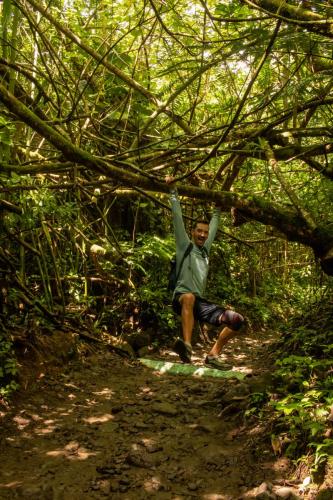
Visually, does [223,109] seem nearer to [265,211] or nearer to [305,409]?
[265,211]

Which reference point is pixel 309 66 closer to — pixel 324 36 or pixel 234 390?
pixel 324 36

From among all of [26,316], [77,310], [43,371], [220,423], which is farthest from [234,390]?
[77,310]

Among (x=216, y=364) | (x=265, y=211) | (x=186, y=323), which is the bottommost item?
(x=216, y=364)

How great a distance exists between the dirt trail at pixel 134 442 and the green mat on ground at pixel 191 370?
15cm

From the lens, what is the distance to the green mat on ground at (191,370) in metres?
5.13

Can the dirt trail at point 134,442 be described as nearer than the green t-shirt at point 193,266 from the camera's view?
Yes

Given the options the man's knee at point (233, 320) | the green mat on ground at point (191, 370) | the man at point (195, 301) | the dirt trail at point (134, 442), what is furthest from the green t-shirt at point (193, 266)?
the dirt trail at point (134, 442)

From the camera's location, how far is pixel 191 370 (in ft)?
18.1

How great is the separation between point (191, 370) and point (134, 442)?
1.97 m

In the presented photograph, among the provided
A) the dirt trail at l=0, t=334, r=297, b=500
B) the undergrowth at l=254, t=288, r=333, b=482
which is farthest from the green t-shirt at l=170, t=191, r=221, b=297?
the undergrowth at l=254, t=288, r=333, b=482

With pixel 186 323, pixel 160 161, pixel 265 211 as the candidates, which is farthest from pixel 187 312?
pixel 160 161

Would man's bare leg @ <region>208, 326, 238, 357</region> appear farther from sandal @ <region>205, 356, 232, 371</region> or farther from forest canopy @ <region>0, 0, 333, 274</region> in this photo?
forest canopy @ <region>0, 0, 333, 274</region>

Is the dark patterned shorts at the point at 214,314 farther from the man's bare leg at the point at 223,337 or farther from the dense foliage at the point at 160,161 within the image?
the dense foliage at the point at 160,161

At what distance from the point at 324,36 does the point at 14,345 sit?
4.32 metres
